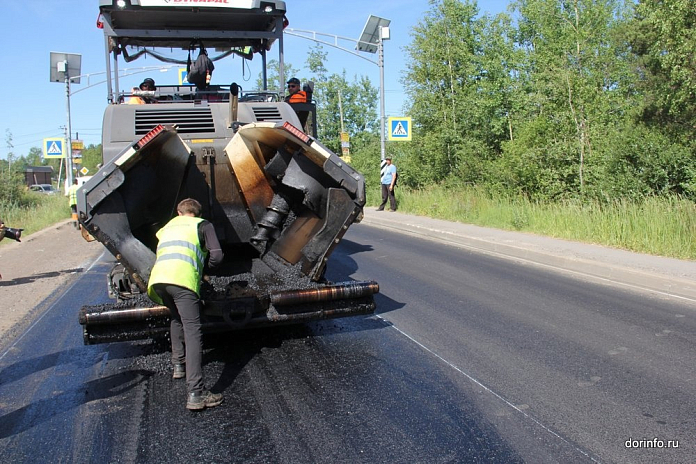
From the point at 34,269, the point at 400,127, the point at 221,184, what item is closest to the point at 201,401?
the point at 221,184

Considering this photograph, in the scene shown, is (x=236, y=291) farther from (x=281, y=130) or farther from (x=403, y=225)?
(x=403, y=225)

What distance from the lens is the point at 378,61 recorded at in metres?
24.4

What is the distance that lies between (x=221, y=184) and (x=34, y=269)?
6.65 meters

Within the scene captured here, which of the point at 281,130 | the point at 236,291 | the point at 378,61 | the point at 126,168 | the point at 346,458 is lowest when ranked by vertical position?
the point at 346,458

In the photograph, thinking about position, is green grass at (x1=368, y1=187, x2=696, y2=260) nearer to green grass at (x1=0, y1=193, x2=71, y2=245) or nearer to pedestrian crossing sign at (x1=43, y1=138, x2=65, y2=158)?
green grass at (x1=0, y1=193, x2=71, y2=245)

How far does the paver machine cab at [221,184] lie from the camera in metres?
5.27

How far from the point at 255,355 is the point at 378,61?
66.5 ft

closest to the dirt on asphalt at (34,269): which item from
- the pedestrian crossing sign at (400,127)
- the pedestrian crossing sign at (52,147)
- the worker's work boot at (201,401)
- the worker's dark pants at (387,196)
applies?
the worker's work boot at (201,401)

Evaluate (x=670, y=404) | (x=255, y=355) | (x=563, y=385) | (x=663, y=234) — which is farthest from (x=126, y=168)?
(x=663, y=234)

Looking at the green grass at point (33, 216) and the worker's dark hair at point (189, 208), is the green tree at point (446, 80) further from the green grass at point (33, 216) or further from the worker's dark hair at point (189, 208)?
the worker's dark hair at point (189, 208)

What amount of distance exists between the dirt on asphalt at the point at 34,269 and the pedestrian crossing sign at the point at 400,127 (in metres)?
10.6

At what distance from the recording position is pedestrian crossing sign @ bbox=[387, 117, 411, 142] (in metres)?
21.6

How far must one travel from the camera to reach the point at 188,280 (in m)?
4.59

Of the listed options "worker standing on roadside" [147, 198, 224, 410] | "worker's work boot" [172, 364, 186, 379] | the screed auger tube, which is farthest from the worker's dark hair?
"worker's work boot" [172, 364, 186, 379]
